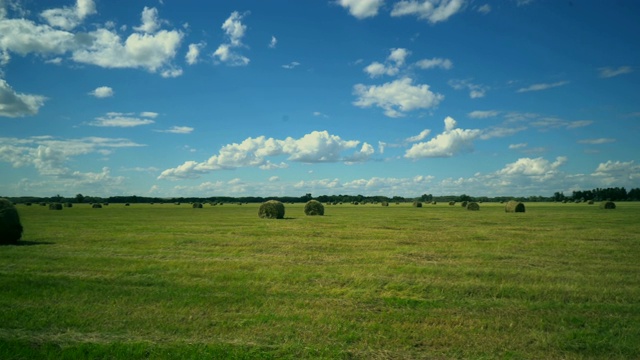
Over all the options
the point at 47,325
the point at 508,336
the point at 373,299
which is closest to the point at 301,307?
the point at 373,299

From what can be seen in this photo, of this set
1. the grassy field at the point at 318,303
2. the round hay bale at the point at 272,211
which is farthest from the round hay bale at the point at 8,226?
the round hay bale at the point at 272,211

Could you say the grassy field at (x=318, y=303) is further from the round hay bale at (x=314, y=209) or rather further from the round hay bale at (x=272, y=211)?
the round hay bale at (x=314, y=209)

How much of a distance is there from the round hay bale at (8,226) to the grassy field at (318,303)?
3.14m

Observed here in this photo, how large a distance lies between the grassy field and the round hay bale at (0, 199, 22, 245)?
3136mm

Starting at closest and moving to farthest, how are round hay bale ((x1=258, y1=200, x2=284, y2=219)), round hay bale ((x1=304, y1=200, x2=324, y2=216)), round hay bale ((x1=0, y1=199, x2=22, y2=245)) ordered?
1. round hay bale ((x1=0, y1=199, x2=22, y2=245))
2. round hay bale ((x1=258, y1=200, x2=284, y2=219))
3. round hay bale ((x1=304, y1=200, x2=324, y2=216))

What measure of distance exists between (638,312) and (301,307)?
6963 mm

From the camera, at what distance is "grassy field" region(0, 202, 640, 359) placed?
20.7 ft

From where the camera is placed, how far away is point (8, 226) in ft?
58.8

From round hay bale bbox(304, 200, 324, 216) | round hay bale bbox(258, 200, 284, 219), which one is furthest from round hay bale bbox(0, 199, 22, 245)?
round hay bale bbox(304, 200, 324, 216)

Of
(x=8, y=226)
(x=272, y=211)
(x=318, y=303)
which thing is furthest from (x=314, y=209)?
(x=318, y=303)

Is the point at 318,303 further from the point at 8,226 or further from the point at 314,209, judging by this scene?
the point at 314,209

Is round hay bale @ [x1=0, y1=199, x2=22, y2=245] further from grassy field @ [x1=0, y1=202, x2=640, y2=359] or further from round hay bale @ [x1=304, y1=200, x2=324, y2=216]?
round hay bale @ [x1=304, y1=200, x2=324, y2=216]

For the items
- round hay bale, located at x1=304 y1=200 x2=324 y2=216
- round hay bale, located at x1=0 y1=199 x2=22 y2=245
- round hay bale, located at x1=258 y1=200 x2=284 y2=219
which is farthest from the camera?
round hay bale, located at x1=304 y1=200 x2=324 y2=216

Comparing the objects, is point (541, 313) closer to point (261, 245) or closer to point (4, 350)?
point (4, 350)
